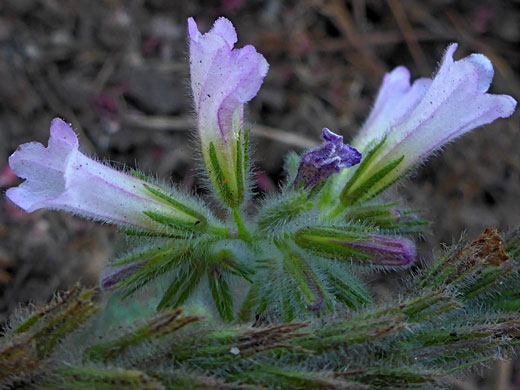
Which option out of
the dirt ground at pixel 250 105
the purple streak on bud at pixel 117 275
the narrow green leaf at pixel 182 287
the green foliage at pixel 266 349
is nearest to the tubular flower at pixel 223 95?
the narrow green leaf at pixel 182 287

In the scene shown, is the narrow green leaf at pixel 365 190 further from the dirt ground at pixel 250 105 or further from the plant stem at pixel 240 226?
the dirt ground at pixel 250 105

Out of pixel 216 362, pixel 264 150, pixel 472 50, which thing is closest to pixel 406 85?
pixel 216 362

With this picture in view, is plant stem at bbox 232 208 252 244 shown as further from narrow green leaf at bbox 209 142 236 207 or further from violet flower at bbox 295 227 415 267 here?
violet flower at bbox 295 227 415 267

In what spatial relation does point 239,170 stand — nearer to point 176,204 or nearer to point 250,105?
point 176,204

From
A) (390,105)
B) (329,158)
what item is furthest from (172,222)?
(390,105)

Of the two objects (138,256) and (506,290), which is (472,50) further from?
(138,256)
